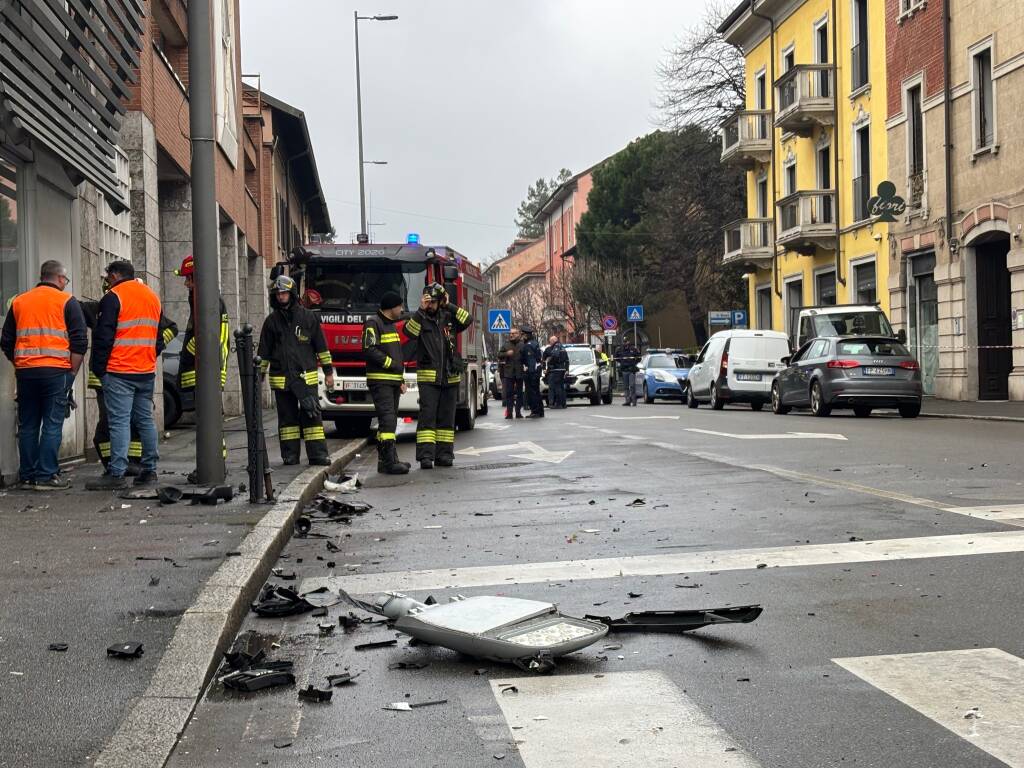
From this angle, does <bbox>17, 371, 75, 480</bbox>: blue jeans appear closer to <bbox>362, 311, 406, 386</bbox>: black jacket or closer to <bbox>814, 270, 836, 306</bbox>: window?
<bbox>362, 311, 406, 386</bbox>: black jacket

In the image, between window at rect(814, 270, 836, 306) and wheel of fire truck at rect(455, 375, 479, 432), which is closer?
wheel of fire truck at rect(455, 375, 479, 432)

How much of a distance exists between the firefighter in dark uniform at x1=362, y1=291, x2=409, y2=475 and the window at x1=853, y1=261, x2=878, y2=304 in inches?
934

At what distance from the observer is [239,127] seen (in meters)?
29.6

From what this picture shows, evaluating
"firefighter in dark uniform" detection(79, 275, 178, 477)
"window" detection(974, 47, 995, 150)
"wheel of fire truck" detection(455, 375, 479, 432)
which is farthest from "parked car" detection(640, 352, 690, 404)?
"firefighter in dark uniform" detection(79, 275, 178, 477)

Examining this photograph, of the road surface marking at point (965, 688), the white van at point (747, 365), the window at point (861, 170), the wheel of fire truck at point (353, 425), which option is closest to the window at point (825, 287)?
the window at point (861, 170)

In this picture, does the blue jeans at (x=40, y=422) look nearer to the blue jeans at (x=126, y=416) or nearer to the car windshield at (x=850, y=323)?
the blue jeans at (x=126, y=416)

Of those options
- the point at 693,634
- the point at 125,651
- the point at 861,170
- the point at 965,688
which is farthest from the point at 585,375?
the point at 965,688

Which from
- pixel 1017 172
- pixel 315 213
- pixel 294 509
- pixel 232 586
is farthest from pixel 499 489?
pixel 315 213

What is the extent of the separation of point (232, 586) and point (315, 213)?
186ft

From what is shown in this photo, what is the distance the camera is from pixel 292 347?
531 inches

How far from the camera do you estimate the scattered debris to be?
4.82 m

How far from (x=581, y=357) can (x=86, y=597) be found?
A: 107 feet

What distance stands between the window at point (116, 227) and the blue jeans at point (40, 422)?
15.0 feet

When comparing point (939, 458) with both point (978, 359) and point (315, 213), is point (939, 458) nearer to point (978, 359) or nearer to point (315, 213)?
point (978, 359)
